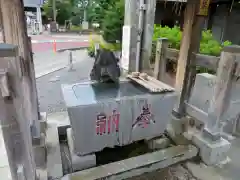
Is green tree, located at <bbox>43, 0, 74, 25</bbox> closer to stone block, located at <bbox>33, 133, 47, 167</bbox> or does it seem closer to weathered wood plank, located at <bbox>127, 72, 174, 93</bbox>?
weathered wood plank, located at <bbox>127, 72, 174, 93</bbox>

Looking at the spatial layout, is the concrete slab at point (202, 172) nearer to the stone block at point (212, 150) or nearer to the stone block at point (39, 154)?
the stone block at point (212, 150)

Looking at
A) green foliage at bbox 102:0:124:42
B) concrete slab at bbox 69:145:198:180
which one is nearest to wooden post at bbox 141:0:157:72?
concrete slab at bbox 69:145:198:180

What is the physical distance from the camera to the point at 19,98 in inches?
56.2

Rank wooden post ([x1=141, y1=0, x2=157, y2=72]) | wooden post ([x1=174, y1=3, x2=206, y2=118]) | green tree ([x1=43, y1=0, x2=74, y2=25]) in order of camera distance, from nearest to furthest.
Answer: wooden post ([x1=174, y1=3, x2=206, y2=118]), wooden post ([x1=141, y1=0, x2=157, y2=72]), green tree ([x1=43, y1=0, x2=74, y2=25])

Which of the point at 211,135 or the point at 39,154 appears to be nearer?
the point at 39,154

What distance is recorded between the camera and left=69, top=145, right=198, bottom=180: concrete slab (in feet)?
6.89

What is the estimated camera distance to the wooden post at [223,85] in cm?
215

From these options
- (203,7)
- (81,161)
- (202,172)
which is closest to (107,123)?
(81,161)

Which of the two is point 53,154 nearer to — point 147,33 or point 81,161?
point 81,161

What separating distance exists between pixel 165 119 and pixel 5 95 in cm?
197

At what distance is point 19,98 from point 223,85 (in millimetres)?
2231

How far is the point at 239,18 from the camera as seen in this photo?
8.78 m

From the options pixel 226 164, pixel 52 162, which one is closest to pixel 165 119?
pixel 226 164

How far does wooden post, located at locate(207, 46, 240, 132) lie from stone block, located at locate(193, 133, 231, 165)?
20 centimetres
